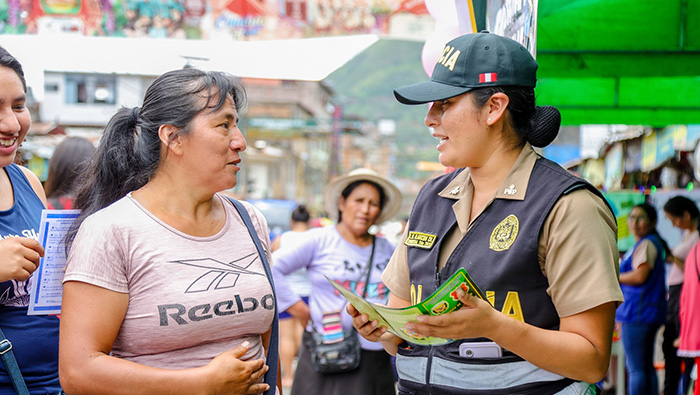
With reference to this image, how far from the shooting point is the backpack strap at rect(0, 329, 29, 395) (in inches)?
80.9

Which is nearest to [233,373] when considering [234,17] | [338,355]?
[338,355]

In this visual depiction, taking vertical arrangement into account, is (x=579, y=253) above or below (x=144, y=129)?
below

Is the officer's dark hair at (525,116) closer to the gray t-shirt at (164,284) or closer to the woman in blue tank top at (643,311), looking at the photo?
the gray t-shirt at (164,284)

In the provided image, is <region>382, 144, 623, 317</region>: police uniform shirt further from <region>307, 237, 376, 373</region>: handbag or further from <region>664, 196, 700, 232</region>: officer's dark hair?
<region>664, 196, 700, 232</region>: officer's dark hair

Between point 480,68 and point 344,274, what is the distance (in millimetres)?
2461

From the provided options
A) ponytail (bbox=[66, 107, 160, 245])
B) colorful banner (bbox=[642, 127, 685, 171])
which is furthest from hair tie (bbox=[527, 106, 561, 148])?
colorful banner (bbox=[642, 127, 685, 171])

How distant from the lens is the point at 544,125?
2094mm

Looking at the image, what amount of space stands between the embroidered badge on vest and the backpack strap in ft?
4.95

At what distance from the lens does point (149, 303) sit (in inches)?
76.4

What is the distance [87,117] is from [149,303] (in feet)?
136

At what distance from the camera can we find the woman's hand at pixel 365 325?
2.00m

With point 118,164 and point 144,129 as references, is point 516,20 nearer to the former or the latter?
point 144,129

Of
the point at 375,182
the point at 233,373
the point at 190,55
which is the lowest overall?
the point at 233,373

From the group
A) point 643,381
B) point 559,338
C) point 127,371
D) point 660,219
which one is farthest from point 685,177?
point 127,371
